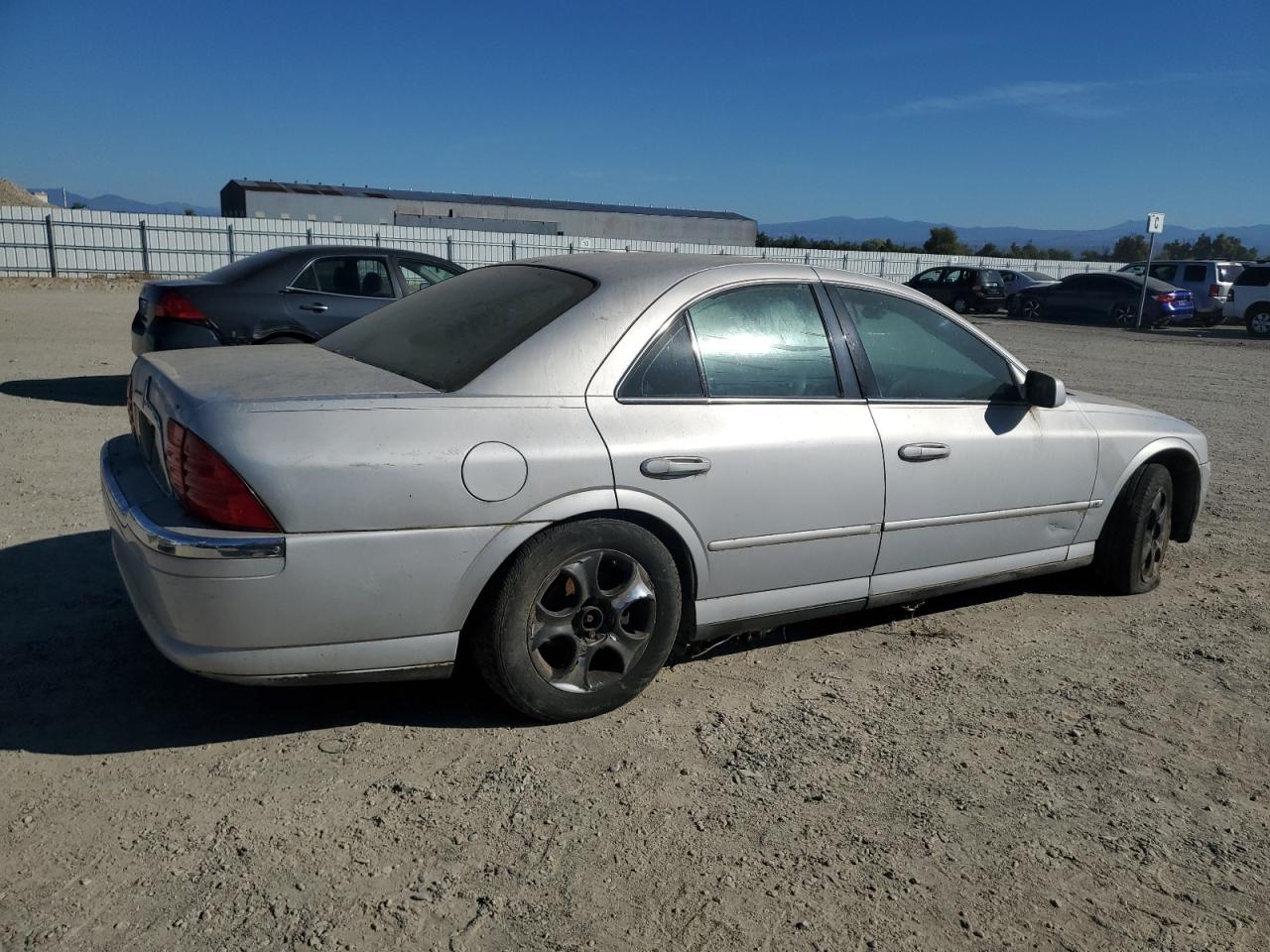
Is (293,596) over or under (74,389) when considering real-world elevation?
over

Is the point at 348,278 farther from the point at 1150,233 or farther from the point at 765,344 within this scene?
the point at 1150,233

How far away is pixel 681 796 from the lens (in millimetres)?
2996

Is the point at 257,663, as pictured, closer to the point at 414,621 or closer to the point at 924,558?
the point at 414,621

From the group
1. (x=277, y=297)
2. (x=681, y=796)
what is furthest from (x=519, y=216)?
(x=681, y=796)

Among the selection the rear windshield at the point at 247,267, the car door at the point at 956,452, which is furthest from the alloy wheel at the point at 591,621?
the rear windshield at the point at 247,267

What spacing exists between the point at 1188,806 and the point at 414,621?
2.39m

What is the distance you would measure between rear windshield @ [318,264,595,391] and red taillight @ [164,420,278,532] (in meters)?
0.72

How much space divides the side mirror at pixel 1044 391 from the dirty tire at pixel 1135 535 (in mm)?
787

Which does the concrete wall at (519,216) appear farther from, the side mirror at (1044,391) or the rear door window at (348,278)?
the side mirror at (1044,391)

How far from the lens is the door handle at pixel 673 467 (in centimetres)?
334

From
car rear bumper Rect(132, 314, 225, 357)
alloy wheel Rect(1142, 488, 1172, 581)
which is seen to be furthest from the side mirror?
car rear bumper Rect(132, 314, 225, 357)

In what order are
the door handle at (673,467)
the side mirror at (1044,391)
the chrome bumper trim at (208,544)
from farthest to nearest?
the side mirror at (1044,391) < the door handle at (673,467) < the chrome bumper trim at (208,544)

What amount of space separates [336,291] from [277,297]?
513 millimetres

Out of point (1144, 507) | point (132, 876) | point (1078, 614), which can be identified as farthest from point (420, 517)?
point (1144, 507)
